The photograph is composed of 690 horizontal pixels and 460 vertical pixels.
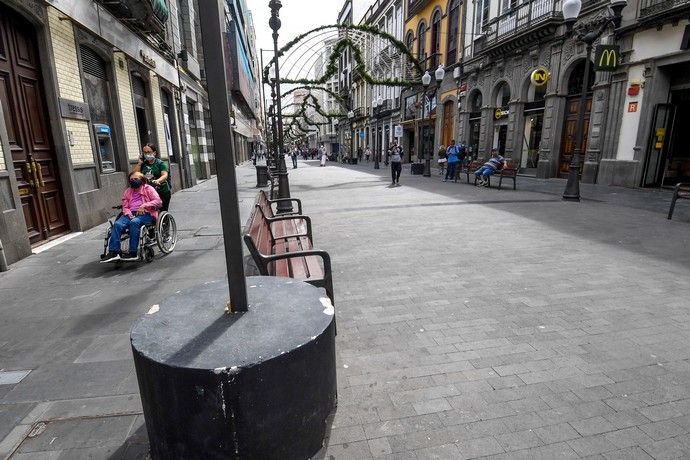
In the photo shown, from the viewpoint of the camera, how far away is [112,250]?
5160 mm

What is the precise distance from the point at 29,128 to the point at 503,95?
64.7ft

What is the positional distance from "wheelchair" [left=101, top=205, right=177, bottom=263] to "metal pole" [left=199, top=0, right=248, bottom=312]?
4.14 metres

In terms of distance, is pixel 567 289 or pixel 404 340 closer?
pixel 404 340

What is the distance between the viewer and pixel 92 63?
8609mm

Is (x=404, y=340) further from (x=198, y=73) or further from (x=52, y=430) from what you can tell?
(x=198, y=73)

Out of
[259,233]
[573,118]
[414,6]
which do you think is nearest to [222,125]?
[259,233]

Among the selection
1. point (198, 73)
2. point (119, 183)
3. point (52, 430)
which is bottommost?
point (52, 430)

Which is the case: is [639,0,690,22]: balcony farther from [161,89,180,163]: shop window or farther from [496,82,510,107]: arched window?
[161,89,180,163]: shop window

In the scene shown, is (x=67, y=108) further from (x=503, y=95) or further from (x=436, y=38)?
(x=436, y=38)

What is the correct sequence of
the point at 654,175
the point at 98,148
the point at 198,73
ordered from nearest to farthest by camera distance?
the point at 98,148 → the point at 654,175 → the point at 198,73

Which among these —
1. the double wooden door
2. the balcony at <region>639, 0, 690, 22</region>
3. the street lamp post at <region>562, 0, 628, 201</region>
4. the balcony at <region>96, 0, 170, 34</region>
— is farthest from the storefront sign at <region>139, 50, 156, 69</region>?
the balcony at <region>639, 0, 690, 22</region>

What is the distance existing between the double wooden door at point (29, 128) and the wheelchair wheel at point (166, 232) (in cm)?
221

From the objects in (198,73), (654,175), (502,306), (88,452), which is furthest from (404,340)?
(198,73)

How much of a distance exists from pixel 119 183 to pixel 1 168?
385 cm
